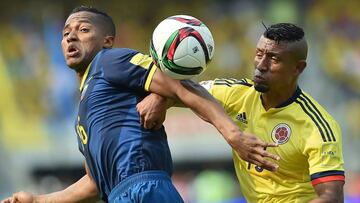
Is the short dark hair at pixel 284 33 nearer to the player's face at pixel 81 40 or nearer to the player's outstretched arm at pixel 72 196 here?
the player's face at pixel 81 40

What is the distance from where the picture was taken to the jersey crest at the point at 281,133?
6.51 meters

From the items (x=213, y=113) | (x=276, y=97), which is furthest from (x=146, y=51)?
(x=213, y=113)

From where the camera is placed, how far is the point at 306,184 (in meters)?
6.52

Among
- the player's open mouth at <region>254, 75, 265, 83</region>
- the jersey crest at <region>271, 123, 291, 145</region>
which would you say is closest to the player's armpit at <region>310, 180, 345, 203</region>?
the jersey crest at <region>271, 123, 291, 145</region>

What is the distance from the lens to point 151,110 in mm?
5402

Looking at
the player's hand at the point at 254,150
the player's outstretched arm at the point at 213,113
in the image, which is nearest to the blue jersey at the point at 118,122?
the player's outstretched arm at the point at 213,113

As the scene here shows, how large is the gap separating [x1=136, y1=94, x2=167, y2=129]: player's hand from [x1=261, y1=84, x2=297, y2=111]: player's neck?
1.39 m

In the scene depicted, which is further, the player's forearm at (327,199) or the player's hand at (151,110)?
the player's forearm at (327,199)

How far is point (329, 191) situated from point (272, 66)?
40.9 inches

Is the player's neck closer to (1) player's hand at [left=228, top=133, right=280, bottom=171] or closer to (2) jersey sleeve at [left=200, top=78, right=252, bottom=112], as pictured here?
(2) jersey sleeve at [left=200, top=78, right=252, bottom=112]

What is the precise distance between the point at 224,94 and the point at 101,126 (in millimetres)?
1428

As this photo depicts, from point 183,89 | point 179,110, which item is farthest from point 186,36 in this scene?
point 179,110

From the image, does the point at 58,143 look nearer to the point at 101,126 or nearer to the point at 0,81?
the point at 0,81

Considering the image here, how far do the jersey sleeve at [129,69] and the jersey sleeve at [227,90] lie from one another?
4.01ft
